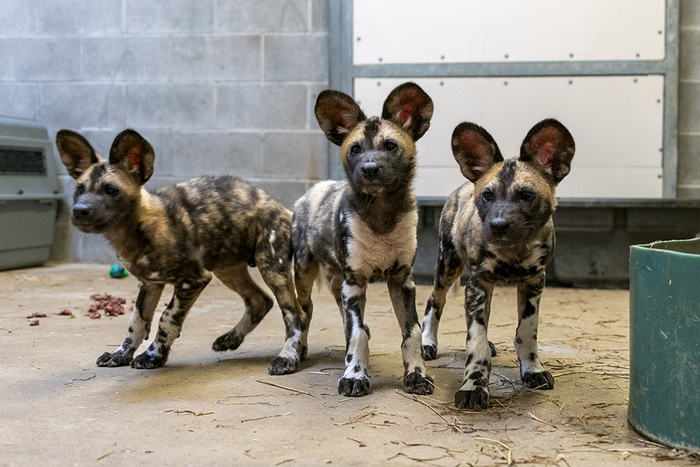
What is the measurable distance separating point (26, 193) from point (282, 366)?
5969 millimetres

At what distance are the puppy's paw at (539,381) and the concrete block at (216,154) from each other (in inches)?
226

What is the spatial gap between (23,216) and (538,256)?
23.4 feet

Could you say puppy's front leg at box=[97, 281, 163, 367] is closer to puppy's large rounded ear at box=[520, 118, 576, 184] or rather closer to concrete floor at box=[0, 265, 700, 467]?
concrete floor at box=[0, 265, 700, 467]

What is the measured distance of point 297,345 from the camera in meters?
4.29

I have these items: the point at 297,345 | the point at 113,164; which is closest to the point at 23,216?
the point at 113,164

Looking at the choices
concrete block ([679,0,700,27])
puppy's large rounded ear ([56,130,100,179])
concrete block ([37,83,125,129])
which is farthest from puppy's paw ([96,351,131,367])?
concrete block ([679,0,700,27])

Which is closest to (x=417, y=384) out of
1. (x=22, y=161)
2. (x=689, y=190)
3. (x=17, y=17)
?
(x=689, y=190)

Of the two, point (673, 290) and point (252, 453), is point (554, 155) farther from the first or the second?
point (252, 453)

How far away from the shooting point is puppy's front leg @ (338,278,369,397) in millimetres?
3572

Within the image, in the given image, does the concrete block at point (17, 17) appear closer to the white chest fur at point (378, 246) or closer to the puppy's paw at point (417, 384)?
the white chest fur at point (378, 246)

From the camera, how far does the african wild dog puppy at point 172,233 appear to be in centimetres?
404

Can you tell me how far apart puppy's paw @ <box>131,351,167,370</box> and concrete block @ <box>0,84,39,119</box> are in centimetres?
632

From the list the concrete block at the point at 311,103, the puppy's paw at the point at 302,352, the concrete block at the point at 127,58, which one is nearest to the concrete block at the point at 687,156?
the concrete block at the point at 311,103

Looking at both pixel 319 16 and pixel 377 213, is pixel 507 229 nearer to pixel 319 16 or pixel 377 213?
pixel 377 213
